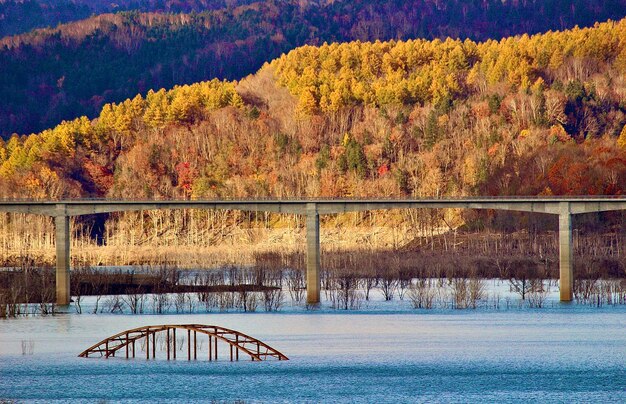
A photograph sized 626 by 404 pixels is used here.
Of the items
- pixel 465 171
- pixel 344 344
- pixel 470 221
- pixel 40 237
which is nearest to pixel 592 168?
pixel 470 221

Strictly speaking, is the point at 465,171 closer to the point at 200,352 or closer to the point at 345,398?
the point at 200,352

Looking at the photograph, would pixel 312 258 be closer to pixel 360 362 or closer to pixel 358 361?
pixel 358 361

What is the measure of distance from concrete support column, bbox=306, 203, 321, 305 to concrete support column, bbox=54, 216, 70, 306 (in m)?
19.0

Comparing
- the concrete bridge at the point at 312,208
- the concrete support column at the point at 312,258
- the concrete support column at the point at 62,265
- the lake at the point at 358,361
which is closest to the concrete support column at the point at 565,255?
the concrete bridge at the point at 312,208

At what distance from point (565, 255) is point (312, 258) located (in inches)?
774

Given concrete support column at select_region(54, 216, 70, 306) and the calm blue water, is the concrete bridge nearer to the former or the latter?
concrete support column at select_region(54, 216, 70, 306)

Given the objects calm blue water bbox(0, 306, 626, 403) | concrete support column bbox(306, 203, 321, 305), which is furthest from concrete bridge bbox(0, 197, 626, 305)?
calm blue water bbox(0, 306, 626, 403)

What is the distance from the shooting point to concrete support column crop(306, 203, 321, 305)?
98812mm

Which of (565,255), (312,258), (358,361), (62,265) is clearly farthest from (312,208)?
(358,361)

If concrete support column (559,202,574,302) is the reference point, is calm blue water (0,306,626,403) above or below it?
below

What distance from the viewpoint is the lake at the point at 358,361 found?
58.9m

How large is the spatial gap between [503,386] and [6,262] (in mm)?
85964

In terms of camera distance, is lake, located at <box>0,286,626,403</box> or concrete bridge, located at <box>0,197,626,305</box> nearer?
lake, located at <box>0,286,626,403</box>

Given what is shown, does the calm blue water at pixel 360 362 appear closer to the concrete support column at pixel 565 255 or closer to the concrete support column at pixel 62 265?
the concrete support column at pixel 565 255
